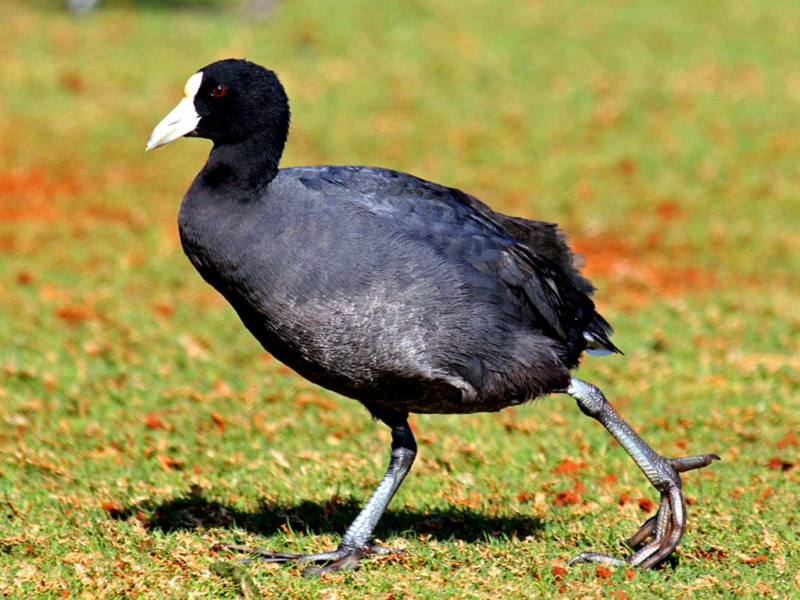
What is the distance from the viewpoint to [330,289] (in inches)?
178

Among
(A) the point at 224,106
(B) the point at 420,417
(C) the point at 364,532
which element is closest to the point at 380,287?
(A) the point at 224,106

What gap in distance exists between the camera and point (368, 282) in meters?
4.56

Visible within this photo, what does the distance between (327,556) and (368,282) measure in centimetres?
129

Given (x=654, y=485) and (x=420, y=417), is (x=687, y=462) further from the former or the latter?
(x=420, y=417)

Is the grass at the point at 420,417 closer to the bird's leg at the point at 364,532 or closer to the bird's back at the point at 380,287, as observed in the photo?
the bird's leg at the point at 364,532

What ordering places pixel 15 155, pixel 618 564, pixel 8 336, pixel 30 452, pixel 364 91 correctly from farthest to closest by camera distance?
pixel 364 91 → pixel 15 155 → pixel 8 336 → pixel 30 452 → pixel 618 564

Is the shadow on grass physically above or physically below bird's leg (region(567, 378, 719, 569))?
below

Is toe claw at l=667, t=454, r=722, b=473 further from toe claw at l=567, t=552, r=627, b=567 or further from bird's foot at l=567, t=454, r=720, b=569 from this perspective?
toe claw at l=567, t=552, r=627, b=567

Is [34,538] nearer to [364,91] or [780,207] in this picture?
[780,207]

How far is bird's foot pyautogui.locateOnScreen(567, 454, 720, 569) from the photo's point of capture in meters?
4.89

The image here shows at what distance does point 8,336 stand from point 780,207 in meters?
9.15

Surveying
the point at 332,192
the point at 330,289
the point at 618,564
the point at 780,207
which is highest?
the point at 780,207

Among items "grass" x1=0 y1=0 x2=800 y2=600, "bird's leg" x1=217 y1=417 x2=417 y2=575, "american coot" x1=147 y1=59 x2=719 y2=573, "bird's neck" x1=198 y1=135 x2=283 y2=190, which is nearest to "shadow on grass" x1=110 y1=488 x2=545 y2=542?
"grass" x1=0 y1=0 x2=800 y2=600

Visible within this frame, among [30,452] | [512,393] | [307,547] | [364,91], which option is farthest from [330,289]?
[364,91]
